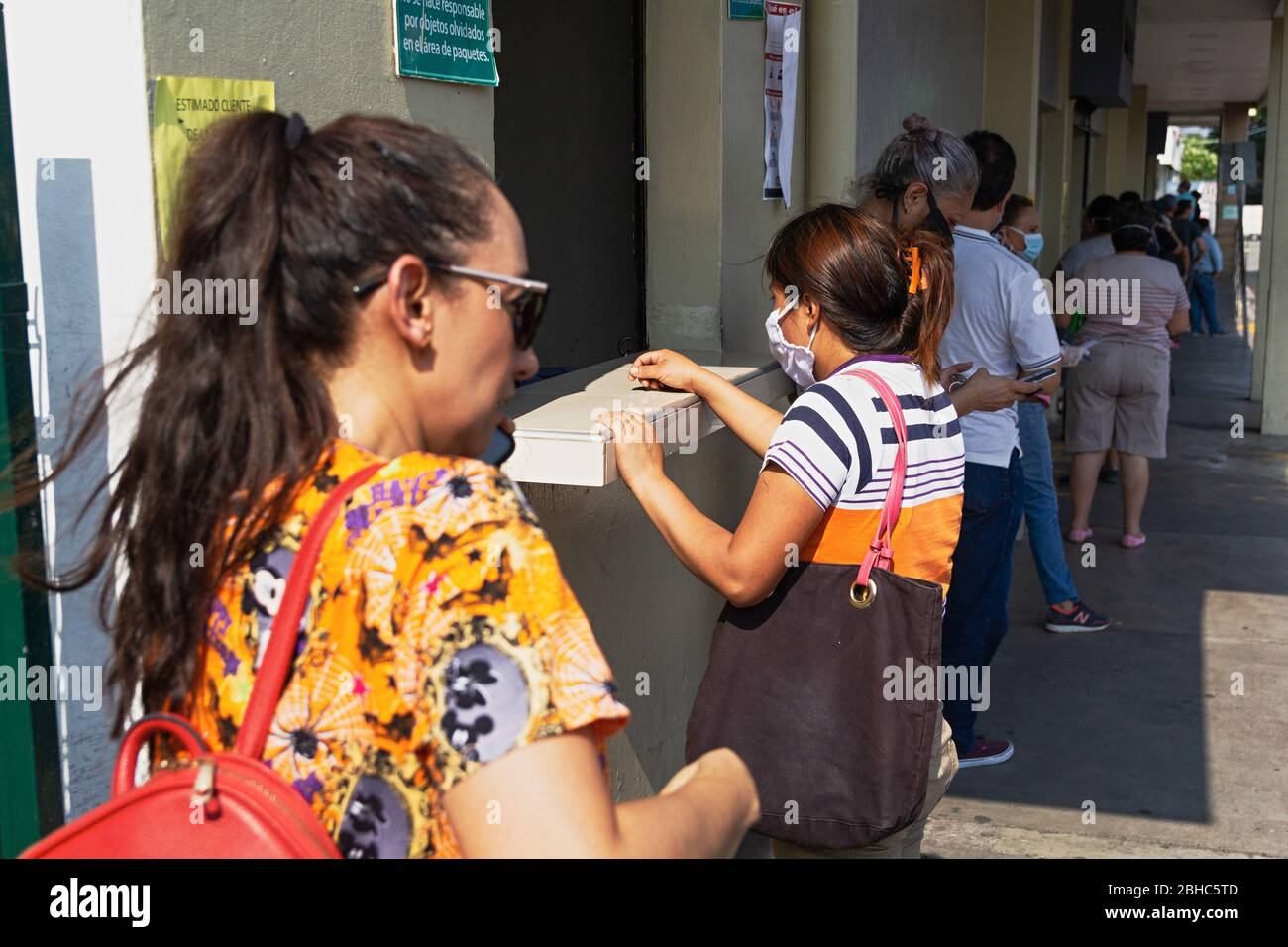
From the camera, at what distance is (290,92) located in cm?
215

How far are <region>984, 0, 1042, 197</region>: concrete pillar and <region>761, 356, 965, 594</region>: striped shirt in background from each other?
22.8 feet

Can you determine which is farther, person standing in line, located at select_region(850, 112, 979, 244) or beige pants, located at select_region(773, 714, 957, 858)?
person standing in line, located at select_region(850, 112, 979, 244)

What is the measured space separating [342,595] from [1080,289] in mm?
7559

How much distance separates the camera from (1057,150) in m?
11.5

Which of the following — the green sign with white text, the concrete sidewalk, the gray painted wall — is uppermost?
the gray painted wall

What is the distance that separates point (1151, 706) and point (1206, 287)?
622 inches

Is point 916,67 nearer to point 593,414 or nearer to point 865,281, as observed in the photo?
point 865,281

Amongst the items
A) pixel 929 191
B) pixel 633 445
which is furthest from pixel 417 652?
pixel 929 191

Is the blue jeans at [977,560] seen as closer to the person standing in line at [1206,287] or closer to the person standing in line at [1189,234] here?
the person standing in line at [1189,234]

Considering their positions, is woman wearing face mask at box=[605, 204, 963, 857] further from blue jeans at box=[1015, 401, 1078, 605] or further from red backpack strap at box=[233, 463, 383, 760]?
blue jeans at box=[1015, 401, 1078, 605]

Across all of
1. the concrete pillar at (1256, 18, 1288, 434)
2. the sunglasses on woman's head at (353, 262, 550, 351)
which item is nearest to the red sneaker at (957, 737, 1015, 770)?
the sunglasses on woman's head at (353, 262, 550, 351)

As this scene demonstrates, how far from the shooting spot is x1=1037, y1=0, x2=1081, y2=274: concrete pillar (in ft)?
36.9

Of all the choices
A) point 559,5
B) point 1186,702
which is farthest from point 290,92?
point 1186,702
